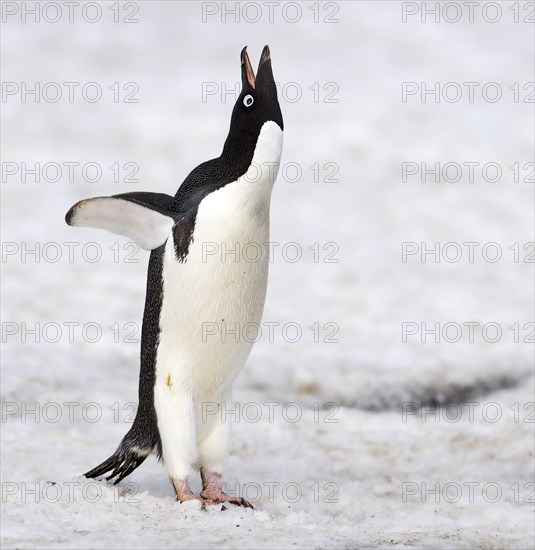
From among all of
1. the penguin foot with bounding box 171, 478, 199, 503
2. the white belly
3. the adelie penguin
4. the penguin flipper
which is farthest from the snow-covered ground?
the penguin flipper

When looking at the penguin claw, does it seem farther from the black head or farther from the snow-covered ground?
the black head

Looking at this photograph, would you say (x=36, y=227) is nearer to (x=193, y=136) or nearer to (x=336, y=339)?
(x=193, y=136)

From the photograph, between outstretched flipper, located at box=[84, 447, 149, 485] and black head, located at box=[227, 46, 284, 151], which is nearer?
black head, located at box=[227, 46, 284, 151]

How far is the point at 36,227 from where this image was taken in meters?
9.00

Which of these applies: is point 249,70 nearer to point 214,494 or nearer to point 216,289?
point 216,289

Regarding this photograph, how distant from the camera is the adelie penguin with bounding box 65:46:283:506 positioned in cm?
369

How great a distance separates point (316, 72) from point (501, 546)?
9221mm

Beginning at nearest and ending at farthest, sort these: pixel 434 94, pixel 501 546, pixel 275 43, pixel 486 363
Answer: pixel 501 546 → pixel 486 363 → pixel 434 94 → pixel 275 43

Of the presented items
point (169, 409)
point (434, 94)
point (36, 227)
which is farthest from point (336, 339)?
point (434, 94)

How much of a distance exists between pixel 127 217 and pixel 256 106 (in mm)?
638

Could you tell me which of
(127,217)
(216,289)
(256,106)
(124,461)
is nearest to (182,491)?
(124,461)

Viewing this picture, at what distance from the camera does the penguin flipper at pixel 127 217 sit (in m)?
3.74

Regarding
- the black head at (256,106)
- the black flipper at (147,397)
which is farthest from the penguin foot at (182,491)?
the black head at (256,106)

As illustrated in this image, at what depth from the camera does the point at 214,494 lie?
3.95 metres
